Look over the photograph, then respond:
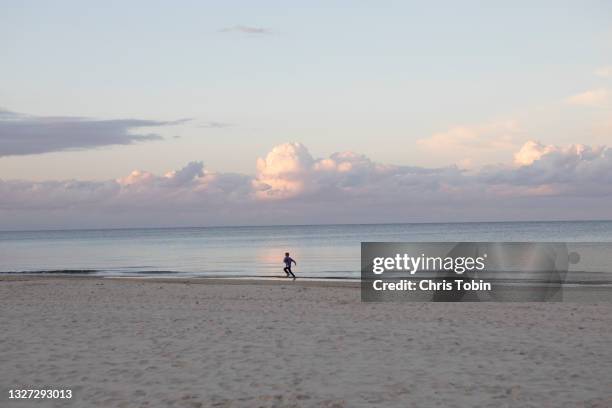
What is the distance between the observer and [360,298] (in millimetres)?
23344

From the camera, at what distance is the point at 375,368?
1122 cm

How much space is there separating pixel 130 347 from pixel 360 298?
11756mm

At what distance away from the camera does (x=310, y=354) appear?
12.4m

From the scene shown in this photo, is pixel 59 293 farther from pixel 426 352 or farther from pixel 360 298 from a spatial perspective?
pixel 426 352

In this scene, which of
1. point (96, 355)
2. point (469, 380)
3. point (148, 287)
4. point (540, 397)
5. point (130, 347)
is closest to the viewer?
point (540, 397)

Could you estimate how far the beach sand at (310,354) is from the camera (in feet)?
31.2

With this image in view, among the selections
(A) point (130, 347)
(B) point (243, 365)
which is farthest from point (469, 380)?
(A) point (130, 347)

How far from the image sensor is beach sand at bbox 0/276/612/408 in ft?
31.2

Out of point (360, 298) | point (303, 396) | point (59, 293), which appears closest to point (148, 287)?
point (59, 293)

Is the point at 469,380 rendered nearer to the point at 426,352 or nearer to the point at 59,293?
the point at 426,352

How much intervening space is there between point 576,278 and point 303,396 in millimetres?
32368

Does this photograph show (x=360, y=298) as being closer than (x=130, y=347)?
No

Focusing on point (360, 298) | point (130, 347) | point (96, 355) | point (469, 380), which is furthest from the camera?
point (360, 298)

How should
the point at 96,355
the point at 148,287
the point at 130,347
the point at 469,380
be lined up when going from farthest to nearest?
the point at 148,287, the point at 130,347, the point at 96,355, the point at 469,380
